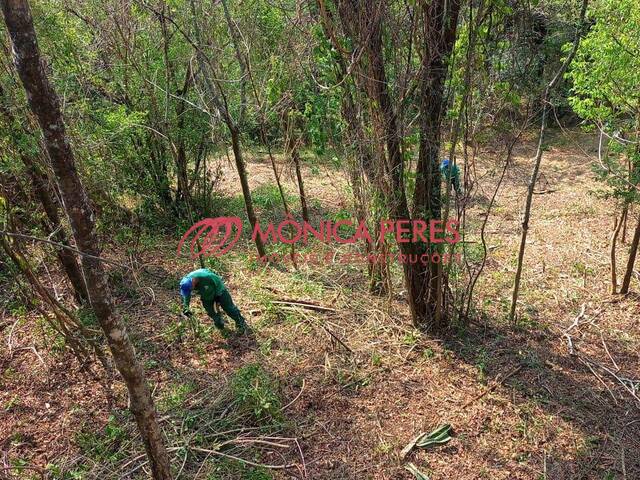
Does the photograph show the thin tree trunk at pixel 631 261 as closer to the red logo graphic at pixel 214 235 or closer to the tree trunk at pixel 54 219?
the red logo graphic at pixel 214 235

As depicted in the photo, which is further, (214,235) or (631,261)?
(214,235)

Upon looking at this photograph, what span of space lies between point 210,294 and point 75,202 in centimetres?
254

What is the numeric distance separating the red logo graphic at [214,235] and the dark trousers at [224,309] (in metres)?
1.92

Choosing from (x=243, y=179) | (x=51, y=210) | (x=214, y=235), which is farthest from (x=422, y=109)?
(x=214, y=235)

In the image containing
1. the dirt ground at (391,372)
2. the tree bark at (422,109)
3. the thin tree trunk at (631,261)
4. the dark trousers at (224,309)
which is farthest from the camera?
the thin tree trunk at (631,261)

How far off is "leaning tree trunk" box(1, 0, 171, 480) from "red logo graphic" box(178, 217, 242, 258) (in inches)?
159

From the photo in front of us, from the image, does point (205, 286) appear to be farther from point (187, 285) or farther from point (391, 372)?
point (391, 372)

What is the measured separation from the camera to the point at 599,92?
4328 millimetres

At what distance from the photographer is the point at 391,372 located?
3785mm

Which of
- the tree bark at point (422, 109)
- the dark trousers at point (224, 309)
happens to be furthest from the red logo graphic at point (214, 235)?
the tree bark at point (422, 109)

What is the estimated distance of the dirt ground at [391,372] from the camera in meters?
3.01

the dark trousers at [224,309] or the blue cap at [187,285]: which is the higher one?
the blue cap at [187,285]

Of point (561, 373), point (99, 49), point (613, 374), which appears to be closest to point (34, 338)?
point (99, 49)

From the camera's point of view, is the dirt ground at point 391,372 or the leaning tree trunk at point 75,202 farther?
the dirt ground at point 391,372
